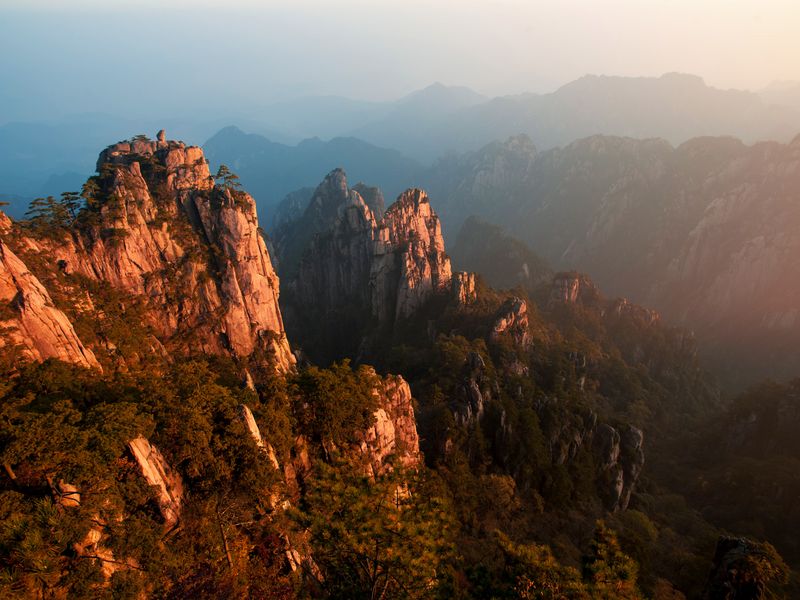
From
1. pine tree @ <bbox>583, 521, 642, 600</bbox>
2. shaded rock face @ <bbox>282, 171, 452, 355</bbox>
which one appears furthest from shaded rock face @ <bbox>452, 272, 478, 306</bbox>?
pine tree @ <bbox>583, 521, 642, 600</bbox>

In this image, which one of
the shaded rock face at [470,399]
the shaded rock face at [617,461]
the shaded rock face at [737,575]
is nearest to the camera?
the shaded rock face at [737,575]

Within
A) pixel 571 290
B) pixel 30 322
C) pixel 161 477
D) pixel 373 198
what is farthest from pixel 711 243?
pixel 30 322

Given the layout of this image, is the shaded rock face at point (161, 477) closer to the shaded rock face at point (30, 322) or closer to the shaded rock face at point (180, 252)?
the shaded rock face at point (30, 322)

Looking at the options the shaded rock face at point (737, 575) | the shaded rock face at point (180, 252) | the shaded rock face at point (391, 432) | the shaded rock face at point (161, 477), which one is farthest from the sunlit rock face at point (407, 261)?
the shaded rock face at point (161, 477)

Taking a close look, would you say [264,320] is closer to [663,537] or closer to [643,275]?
[663,537]

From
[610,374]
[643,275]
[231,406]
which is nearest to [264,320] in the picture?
[231,406]

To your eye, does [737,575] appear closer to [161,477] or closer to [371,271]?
[161,477]
